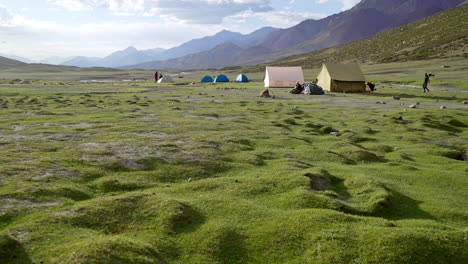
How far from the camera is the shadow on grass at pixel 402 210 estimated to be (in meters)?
10.9

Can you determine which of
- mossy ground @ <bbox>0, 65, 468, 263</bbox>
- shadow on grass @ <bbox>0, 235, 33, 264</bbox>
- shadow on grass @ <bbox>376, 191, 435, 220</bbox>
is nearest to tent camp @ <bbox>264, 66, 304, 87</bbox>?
mossy ground @ <bbox>0, 65, 468, 263</bbox>

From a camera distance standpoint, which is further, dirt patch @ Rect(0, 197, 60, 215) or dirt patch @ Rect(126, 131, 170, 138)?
dirt patch @ Rect(126, 131, 170, 138)

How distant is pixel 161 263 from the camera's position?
7.79m

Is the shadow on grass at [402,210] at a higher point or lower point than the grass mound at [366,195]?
lower

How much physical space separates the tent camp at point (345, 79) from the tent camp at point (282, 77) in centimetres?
1274

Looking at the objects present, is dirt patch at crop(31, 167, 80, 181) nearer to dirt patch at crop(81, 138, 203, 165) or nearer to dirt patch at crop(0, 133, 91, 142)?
dirt patch at crop(81, 138, 203, 165)

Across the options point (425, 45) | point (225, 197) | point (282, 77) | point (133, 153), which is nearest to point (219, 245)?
point (225, 197)

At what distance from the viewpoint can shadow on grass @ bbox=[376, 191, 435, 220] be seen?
35.6 ft

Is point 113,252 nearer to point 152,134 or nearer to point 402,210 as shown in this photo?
point 402,210

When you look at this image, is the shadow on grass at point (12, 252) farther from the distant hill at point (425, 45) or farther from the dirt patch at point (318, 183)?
the distant hill at point (425, 45)

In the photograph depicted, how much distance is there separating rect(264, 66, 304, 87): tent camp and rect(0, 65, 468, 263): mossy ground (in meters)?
49.6

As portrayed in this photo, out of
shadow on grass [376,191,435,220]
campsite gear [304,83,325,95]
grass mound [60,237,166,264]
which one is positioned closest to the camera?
grass mound [60,237,166,264]

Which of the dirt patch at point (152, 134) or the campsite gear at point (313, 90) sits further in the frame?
the campsite gear at point (313, 90)

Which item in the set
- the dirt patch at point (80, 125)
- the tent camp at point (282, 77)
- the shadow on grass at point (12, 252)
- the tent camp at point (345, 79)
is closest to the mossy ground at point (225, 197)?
the shadow on grass at point (12, 252)
